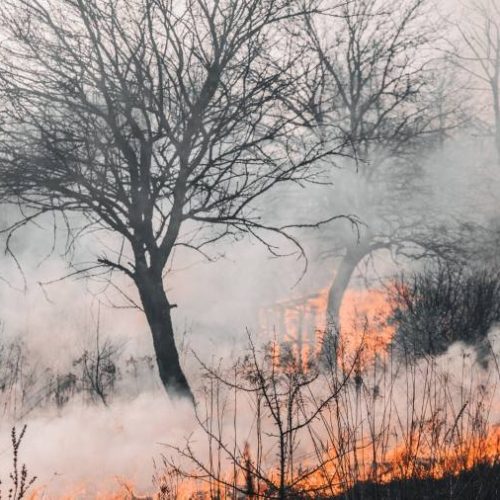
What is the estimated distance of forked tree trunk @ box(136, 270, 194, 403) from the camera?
5.29 meters

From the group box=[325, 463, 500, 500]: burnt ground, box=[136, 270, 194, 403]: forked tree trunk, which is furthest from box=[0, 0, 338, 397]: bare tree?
box=[325, 463, 500, 500]: burnt ground

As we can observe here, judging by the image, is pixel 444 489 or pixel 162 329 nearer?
pixel 444 489

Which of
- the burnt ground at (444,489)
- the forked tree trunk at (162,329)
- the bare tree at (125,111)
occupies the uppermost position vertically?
the bare tree at (125,111)

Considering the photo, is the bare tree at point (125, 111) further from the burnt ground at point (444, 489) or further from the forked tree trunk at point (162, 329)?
the burnt ground at point (444, 489)

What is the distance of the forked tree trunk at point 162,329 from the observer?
5.29 metres

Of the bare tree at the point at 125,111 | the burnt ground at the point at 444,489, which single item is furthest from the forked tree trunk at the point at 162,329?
the burnt ground at the point at 444,489

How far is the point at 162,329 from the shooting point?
534 cm

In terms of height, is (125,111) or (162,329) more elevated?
(125,111)

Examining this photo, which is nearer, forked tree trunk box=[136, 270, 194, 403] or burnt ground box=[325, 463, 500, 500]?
burnt ground box=[325, 463, 500, 500]

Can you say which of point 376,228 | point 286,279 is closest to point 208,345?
point 376,228

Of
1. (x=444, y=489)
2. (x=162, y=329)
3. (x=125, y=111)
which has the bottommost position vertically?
(x=444, y=489)

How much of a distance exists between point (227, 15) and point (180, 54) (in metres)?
0.78

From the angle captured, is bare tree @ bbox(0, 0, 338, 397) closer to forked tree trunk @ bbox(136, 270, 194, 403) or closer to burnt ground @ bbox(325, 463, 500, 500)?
forked tree trunk @ bbox(136, 270, 194, 403)

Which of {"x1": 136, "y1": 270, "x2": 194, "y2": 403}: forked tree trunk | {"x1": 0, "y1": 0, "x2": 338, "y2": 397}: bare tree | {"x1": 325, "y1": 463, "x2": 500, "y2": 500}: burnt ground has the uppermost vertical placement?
{"x1": 0, "y1": 0, "x2": 338, "y2": 397}: bare tree
